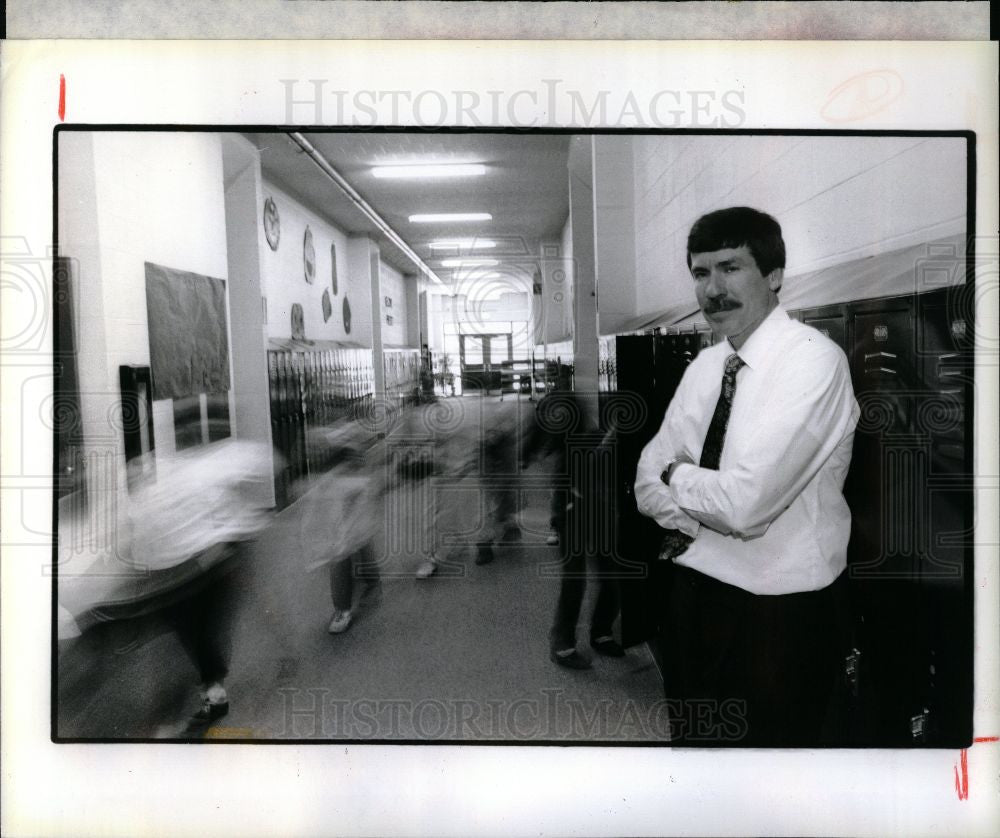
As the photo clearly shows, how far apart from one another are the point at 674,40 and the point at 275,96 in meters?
1.02

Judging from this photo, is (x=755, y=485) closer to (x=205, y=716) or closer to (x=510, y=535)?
(x=510, y=535)

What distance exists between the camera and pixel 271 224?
212cm

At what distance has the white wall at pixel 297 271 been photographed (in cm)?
212

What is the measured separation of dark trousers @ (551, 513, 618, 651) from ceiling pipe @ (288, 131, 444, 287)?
0.74 metres

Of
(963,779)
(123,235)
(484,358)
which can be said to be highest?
(123,235)

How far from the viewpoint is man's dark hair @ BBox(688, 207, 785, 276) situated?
2.09m

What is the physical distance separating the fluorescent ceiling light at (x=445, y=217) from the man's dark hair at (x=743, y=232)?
53 cm

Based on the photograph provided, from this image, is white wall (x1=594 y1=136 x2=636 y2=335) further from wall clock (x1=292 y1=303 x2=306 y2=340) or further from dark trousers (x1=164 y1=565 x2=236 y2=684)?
dark trousers (x1=164 y1=565 x2=236 y2=684)

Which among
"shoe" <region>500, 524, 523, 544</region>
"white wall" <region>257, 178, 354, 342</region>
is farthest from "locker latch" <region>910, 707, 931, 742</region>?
"white wall" <region>257, 178, 354, 342</region>

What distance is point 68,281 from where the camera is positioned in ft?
7.07

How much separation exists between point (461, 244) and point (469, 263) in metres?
0.05

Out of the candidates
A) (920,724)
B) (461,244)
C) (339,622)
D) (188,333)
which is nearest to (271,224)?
(188,333)

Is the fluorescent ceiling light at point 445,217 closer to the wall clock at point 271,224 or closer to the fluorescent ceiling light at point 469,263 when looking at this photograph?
the fluorescent ceiling light at point 469,263

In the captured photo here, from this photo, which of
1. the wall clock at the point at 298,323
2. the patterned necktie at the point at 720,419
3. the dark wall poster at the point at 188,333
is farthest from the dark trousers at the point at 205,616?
the patterned necktie at the point at 720,419
